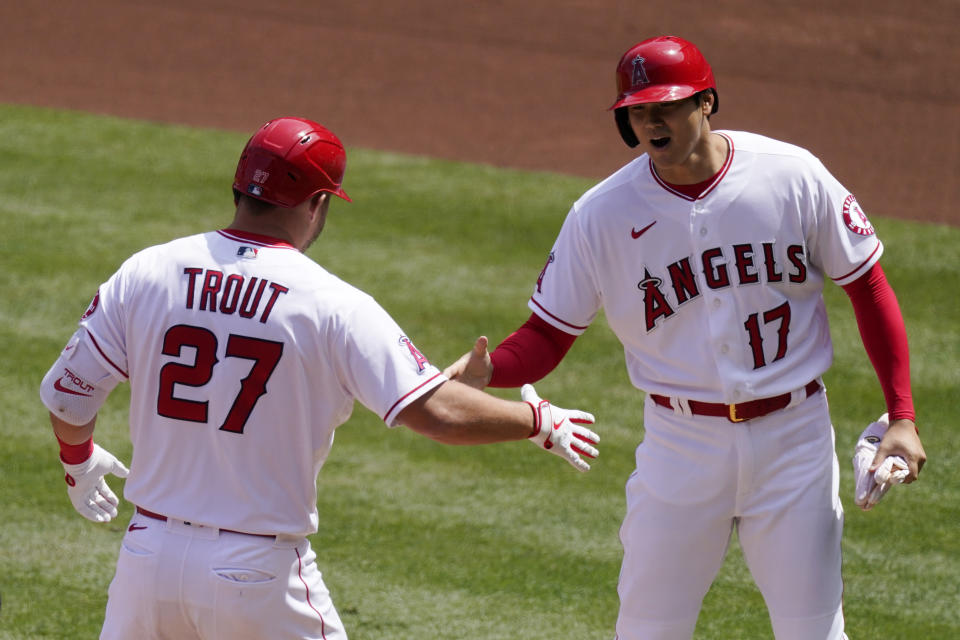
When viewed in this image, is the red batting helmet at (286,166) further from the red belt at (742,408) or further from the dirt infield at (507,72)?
the dirt infield at (507,72)

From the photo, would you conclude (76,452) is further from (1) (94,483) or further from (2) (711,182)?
(2) (711,182)

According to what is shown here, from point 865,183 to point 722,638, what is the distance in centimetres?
658

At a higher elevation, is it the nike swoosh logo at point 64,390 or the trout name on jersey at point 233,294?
the trout name on jersey at point 233,294

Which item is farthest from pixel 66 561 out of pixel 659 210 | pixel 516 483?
pixel 659 210

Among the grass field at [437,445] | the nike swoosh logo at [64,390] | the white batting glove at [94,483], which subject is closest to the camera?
the nike swoosh logo at [64,390]

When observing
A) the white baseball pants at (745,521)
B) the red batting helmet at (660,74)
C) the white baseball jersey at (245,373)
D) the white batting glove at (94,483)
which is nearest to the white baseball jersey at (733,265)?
the white baseball pants at (745,521)

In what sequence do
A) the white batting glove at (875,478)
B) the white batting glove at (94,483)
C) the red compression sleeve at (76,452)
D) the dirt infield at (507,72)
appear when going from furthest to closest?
the dirt infield at (507,72)
the white batting glove at (94,483)
the red compression sleeve at (76,452)
the white batting glove at (875,478)

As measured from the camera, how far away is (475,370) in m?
3.60

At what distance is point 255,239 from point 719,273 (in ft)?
3.88

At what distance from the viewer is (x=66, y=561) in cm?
517

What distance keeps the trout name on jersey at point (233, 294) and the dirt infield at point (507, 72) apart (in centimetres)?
762

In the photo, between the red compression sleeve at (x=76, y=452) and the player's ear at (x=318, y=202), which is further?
the red compression sleeve at (x=76, y=452)

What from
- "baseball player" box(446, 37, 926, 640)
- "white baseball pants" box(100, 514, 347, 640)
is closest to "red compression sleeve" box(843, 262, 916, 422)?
"baseball player" box(446, 37, 926, 640)

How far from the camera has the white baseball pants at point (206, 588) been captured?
2.96 meters
